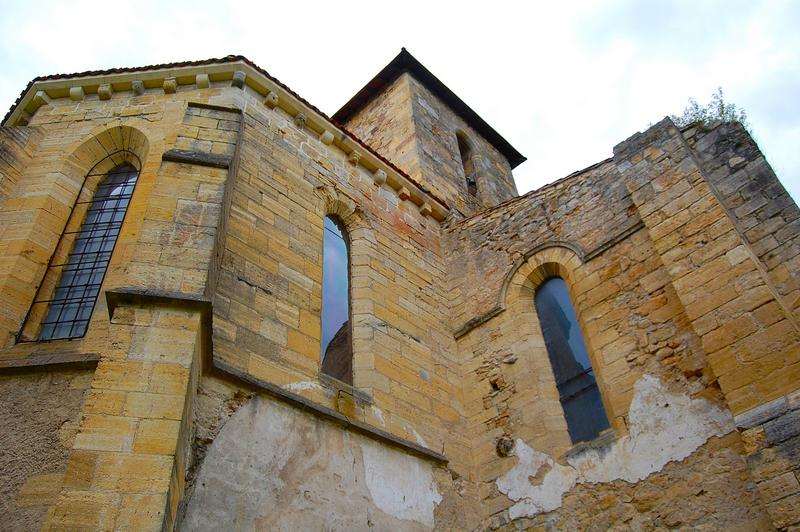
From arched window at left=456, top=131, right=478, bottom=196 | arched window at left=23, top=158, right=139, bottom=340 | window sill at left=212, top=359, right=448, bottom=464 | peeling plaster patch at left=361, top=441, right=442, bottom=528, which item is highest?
arched window at left=456, top=131, right=478, bottom=196

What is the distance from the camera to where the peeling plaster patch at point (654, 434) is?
5.30 meters

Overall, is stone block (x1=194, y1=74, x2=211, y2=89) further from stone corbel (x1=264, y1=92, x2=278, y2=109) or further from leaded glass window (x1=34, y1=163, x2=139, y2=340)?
leaded glass window (x1=34, y1=163, x2=139, y2=340)

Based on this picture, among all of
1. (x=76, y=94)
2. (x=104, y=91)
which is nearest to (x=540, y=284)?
(x=104, y=91)

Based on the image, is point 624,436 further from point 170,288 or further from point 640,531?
point 170,288

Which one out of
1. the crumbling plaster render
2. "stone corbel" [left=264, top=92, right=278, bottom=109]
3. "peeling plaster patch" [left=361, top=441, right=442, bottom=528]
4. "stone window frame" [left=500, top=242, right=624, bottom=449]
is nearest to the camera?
the crumbling plaster render

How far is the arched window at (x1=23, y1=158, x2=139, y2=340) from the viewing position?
5.38 meters

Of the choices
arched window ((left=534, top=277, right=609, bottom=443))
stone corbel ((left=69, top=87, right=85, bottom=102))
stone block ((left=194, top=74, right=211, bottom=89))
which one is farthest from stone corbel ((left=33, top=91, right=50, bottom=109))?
arched window ((left=534, top=277, right=609, bottom=443))

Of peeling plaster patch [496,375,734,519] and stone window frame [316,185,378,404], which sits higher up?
stone window frame [316,185,378,404]

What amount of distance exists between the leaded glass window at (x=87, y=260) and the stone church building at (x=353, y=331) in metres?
0.03

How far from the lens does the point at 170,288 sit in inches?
177

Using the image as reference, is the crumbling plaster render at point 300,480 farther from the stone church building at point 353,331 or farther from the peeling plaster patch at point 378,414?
the peeling plaster patch at point 378,414

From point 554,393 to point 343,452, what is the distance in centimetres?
262

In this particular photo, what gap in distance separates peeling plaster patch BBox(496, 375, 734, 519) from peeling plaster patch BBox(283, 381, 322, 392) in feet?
Result: 7.35

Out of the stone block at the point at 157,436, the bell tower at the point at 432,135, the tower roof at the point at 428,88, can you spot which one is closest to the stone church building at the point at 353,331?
the stone block at the point at 157,436
